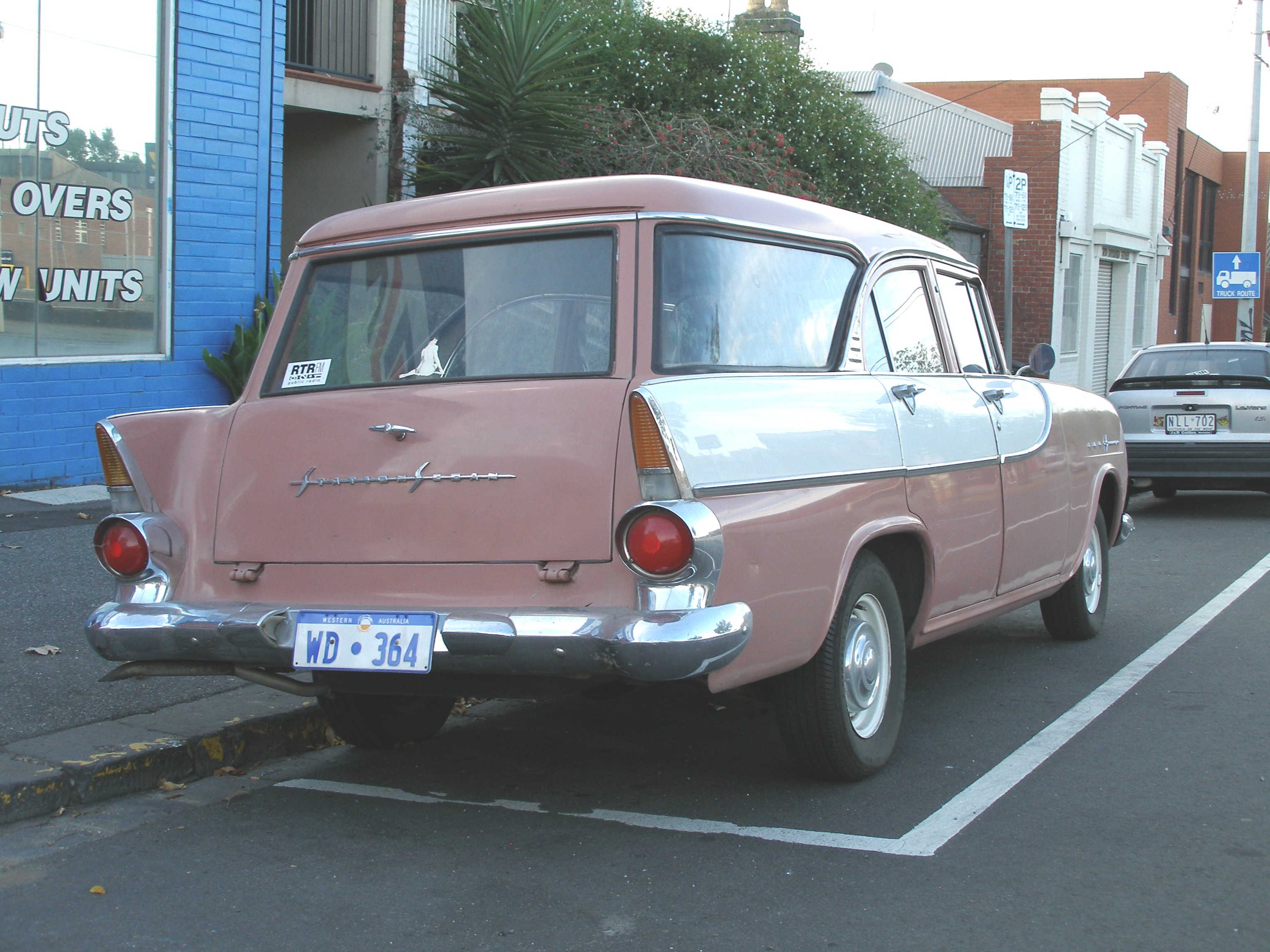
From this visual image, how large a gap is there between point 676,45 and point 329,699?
12.1 metres

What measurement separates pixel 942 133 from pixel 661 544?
26285 mm

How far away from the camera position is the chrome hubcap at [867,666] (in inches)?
171

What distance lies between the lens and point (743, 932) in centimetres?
328

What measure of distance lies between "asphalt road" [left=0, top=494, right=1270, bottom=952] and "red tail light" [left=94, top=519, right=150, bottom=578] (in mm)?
795

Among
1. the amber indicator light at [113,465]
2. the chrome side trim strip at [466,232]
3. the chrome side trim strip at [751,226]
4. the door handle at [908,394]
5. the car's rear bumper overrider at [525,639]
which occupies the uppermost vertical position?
the chrome side trim strip at [751,226]

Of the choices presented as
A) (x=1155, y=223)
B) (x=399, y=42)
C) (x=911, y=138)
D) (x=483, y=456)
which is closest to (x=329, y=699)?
(x=483, y=456)

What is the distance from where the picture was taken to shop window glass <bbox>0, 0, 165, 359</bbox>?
939 centimetres

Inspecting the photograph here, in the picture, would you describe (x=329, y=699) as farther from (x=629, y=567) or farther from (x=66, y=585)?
(x=66, y=585)

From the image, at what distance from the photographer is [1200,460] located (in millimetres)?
11719

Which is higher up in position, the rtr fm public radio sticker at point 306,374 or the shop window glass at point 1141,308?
the shop window glass at point 1141,308

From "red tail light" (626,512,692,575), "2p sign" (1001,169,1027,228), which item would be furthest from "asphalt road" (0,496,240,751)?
"2p sign" (1001,169,1027,228)

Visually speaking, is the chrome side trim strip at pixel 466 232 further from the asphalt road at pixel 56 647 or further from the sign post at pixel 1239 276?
the sign post at pixel 1239 276

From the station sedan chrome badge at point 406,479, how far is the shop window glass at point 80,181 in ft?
20.8

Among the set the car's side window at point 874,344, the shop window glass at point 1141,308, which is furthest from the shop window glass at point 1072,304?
the car's side window at point 874,344
